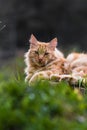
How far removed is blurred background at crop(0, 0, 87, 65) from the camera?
92.2ft

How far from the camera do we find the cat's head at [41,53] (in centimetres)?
1084

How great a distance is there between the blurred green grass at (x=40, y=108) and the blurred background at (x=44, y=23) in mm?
20728

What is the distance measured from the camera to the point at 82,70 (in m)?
10.8

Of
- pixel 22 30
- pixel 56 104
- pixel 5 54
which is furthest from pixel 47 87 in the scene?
pixel 22 30

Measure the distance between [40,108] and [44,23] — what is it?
885 inches

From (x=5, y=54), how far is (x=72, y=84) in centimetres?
1747

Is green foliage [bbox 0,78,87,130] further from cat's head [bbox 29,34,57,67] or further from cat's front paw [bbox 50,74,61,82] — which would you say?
cat's head [bbox 29,34,57,67]

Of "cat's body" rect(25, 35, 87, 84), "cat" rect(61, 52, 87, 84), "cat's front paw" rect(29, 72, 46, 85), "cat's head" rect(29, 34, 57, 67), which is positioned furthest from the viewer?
"cat's head" rect(29, 34, 57, 67)

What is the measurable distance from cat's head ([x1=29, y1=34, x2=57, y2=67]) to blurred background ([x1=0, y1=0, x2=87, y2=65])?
16718mm

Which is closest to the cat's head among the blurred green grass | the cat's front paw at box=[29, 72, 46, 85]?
the cat's front paw at box=[29, 72, 46, 85]

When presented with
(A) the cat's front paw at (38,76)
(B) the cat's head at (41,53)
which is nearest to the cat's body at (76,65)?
(B) the cat's head at (41,53)

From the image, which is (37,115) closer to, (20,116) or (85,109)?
(20,116)

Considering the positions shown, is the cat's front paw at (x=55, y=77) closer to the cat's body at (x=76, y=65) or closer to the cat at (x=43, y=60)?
the cat's body at (x=76, y=65)

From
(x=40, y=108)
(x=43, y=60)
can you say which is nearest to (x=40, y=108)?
(x=40, y=108)
